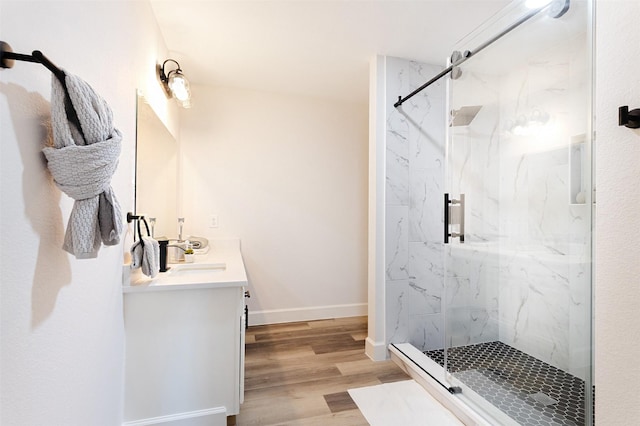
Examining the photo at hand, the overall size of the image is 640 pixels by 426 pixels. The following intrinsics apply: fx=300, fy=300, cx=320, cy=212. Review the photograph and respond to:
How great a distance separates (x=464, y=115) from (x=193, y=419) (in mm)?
2520

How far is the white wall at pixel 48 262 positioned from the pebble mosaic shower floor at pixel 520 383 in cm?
191

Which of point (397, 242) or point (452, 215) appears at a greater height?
point (452, 215)

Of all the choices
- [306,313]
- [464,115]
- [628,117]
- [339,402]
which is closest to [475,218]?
[464,115]

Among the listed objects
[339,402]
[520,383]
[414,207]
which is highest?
[414,207]

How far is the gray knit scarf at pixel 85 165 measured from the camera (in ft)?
2.56

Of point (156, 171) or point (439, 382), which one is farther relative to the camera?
point (156, 171)

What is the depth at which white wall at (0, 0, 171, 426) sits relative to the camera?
2.26ft

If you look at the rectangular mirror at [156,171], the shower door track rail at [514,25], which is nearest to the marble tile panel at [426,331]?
the shower door track rail at [514,25]

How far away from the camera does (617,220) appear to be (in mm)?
930

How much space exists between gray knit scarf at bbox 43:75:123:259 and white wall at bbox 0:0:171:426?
56 millimetres

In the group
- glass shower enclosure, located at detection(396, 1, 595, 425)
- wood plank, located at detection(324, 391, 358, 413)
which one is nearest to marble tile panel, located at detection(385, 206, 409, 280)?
glass shower enclosure, located at detection(396, 1, 595, 425)

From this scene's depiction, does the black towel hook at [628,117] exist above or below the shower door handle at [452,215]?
above

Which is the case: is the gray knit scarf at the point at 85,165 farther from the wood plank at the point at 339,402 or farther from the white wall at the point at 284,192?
the white wall at the point at 284,192

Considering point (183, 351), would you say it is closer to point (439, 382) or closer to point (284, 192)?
point (439, 382)
